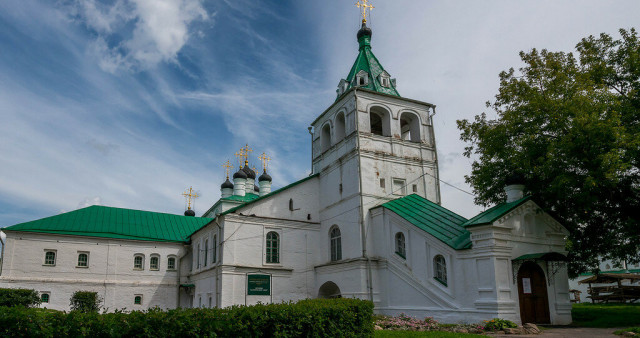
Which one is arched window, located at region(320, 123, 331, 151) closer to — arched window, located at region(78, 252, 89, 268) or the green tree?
the green tree

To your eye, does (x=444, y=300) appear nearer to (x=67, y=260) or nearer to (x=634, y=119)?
(x=634, y=119)

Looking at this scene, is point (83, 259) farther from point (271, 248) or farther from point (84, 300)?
point (271, 248)

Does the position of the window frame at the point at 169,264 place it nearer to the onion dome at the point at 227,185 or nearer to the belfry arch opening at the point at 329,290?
the belfry arch opening at the point at 329,290

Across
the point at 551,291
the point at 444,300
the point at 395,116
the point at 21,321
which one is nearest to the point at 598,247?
the point at 551,291

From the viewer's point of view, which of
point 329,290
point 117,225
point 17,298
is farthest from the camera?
point 117,225

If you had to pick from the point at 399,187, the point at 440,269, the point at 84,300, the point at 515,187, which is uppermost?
the point at 399,187

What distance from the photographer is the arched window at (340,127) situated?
2464 centimetres

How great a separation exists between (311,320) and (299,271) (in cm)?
1427

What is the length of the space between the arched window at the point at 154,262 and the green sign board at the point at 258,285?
10.2 meters

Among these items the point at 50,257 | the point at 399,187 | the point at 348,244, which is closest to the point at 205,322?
the point at 348,244

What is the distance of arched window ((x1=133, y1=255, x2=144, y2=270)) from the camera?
28.9 meters

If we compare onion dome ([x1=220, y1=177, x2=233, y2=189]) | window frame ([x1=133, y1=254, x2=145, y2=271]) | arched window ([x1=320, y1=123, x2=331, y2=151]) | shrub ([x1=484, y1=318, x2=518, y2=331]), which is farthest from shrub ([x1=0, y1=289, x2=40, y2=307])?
onion dome ([x1=220, y1=177, x2=233, y2=189])

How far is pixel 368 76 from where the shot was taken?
81.1 feet

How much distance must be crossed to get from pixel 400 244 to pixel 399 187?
12.9 feet
